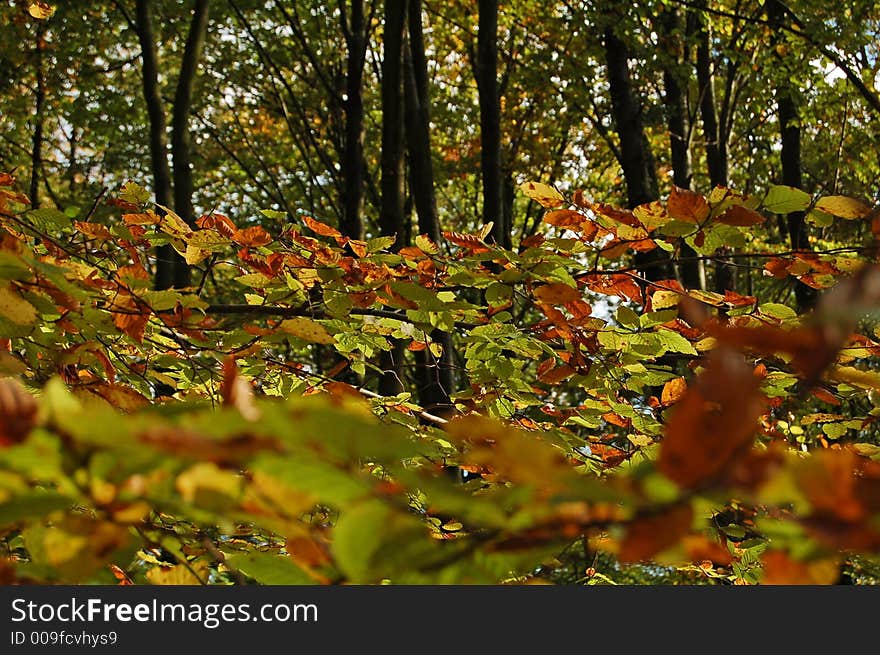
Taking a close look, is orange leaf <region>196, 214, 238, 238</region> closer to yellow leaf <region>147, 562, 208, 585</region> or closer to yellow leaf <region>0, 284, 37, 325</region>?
yellow leaf <region>0, 284, 37, 325</region>

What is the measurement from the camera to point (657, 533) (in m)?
0.56

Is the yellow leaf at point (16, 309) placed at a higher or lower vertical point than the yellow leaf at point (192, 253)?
lower

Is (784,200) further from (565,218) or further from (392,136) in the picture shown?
(392,136)

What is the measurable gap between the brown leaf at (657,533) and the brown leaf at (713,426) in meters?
0.02

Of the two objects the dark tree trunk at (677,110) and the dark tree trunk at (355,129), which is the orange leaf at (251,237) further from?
the dark tree trunk at (677,110)

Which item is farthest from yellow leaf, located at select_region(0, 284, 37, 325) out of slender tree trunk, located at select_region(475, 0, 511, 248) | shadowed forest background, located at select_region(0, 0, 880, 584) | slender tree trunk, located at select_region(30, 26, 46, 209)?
slender tree trunk, located at select_region(30, 26, 46, 209)

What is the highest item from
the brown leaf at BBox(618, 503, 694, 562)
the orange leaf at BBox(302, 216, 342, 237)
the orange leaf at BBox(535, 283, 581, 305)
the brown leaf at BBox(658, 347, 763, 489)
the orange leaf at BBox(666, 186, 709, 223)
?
the orange leaf at BBox(302, 216, 342, 237)

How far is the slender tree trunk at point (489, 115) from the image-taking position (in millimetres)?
5234

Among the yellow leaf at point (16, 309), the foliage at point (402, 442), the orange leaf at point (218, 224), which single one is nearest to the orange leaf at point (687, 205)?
the foliage at point (402, 442)

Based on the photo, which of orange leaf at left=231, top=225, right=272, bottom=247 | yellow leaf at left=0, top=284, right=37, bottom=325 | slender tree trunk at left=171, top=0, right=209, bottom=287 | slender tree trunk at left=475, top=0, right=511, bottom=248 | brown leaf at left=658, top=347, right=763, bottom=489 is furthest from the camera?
slender tree trunk at left=171, top=0, right=209, bottom=287

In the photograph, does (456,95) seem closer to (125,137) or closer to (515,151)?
(515,151)

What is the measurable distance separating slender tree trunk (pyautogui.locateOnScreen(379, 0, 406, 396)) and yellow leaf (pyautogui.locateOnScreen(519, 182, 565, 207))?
2.41 meters

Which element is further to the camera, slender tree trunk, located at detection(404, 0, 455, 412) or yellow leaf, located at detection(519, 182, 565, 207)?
slender tree trunk, located at detection(404, 0, 455, 412)

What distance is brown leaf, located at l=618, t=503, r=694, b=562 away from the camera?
548mm
